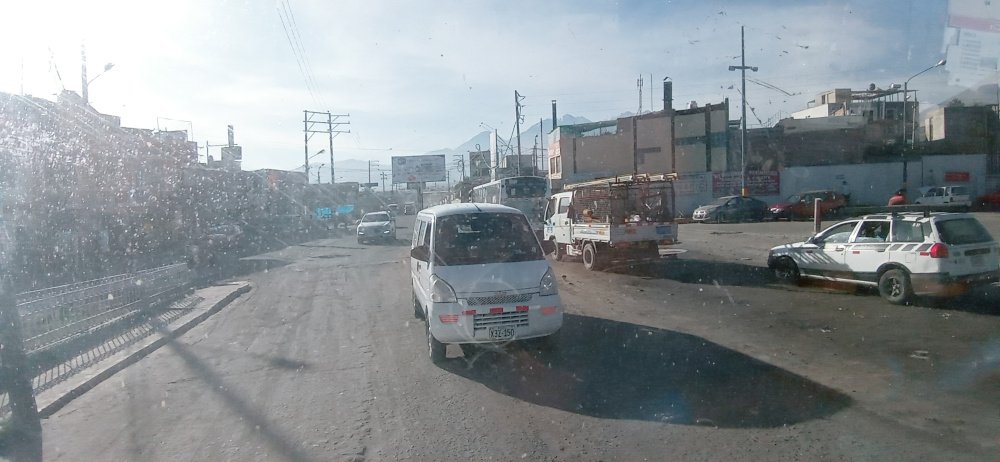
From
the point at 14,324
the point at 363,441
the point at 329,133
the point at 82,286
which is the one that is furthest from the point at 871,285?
the point at 329,133

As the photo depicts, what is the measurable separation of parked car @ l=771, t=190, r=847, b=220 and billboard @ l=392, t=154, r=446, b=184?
136 ft

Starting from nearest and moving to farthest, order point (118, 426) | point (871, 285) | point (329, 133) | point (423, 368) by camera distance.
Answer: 1. point (118, 426)
2. point (423, 368)
3. point (871, 285)
4. point (329, 133)

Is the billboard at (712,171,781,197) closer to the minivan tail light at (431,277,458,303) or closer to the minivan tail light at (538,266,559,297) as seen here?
the minivan tail light at (538,266,559,297)

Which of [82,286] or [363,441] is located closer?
[363,441]

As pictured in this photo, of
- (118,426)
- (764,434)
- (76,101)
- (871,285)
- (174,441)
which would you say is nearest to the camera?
(764,434)

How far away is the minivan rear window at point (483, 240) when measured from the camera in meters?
8.46

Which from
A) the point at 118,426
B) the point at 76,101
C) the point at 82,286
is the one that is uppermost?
the point at 76,101

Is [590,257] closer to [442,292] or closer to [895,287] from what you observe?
[895,287]

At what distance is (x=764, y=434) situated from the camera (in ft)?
17.9

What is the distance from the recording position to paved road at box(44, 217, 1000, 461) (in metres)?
5.38

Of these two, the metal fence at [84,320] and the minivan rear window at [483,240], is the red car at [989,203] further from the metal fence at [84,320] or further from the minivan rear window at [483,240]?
the metal fence at [84,320]

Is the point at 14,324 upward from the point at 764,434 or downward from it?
upward

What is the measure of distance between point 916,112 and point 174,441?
195 feet

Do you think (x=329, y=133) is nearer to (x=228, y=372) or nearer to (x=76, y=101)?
(x=76, y=101)
